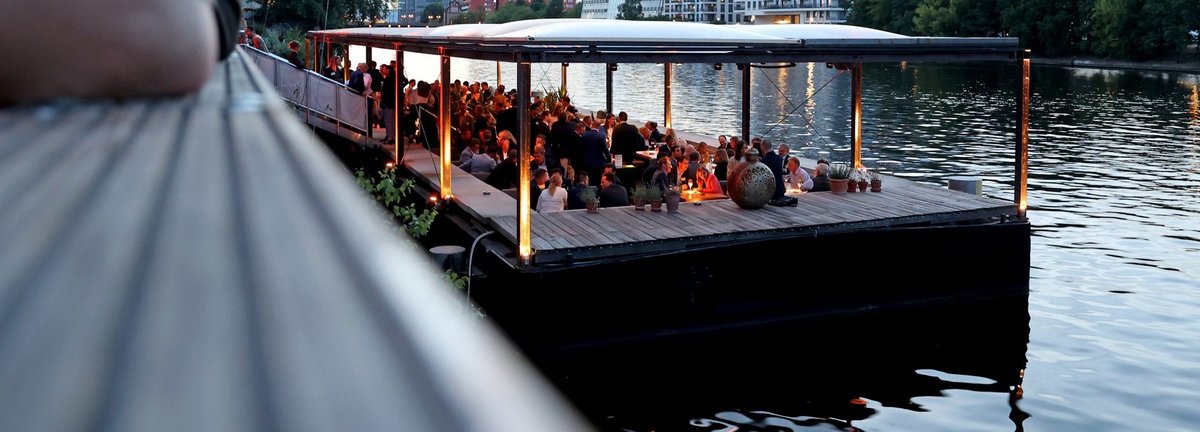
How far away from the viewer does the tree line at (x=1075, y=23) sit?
76.8m

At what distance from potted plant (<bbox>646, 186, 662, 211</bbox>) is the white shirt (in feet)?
3.51

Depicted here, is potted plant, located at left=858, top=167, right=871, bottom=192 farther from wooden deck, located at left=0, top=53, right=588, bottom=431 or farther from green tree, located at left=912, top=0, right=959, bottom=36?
green tree, located at left=912, top=0, right=959, bottom=36

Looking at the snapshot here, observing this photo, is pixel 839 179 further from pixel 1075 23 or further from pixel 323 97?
pixel 1075 23

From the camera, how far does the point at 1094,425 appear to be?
1169 centimetres

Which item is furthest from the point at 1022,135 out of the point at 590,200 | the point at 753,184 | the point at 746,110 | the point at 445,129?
the point at 445,129

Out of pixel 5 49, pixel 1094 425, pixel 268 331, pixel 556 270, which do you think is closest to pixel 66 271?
pixel 268 331

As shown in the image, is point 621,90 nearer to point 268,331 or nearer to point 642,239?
point 642,239

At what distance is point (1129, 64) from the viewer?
262 feet

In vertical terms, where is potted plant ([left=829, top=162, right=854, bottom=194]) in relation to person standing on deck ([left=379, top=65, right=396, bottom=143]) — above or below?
below

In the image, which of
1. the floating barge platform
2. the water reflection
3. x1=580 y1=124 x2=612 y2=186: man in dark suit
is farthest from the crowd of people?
the water reflection

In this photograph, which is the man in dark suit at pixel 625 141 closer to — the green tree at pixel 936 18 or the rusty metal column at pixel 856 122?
the rusty metal column at pixel 856 122

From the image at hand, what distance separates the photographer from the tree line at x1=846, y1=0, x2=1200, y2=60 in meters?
76.8

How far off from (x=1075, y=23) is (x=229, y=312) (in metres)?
94.7

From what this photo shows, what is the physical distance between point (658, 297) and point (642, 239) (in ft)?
2.05
